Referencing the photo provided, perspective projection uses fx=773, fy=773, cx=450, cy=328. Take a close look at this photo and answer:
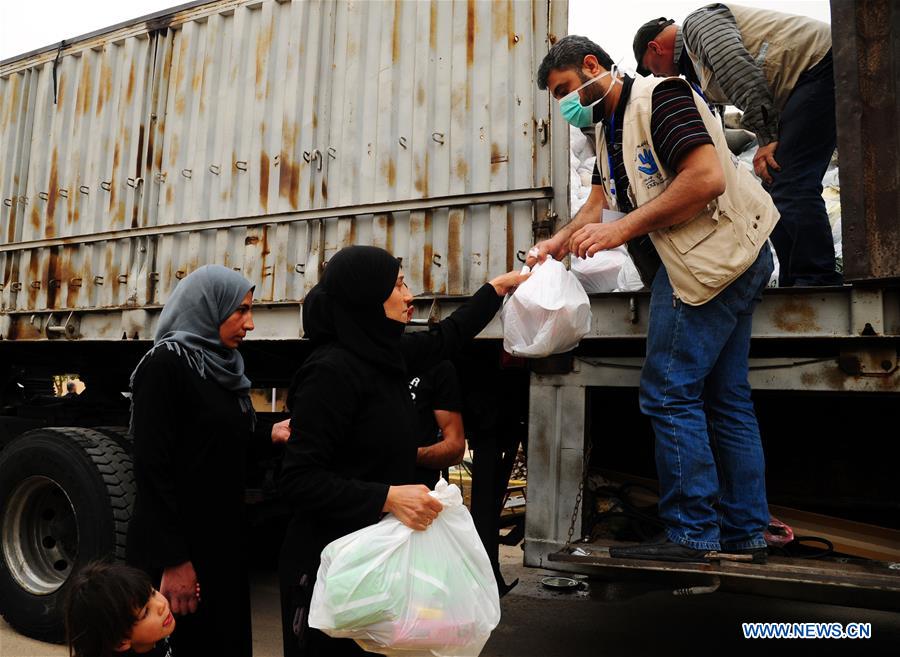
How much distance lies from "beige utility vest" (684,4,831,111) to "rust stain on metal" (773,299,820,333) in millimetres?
1049

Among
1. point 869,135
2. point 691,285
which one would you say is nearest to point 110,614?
point 691,285

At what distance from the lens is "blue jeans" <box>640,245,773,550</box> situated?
2.50 m

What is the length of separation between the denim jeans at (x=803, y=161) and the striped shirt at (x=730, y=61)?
11cm

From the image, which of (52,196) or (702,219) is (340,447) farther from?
(52,196)

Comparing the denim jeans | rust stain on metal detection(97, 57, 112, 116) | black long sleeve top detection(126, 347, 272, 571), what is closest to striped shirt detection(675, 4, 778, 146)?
the denim jeans

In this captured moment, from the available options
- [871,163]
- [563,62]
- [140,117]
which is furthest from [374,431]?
[140,117]

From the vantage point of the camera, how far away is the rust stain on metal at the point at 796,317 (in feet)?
8.62

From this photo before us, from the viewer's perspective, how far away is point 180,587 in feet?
7.57

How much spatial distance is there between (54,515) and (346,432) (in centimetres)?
281

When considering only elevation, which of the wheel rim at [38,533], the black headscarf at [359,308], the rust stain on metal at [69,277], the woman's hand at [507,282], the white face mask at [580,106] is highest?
the white face mask at [580,106]

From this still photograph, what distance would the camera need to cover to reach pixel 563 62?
270 cm

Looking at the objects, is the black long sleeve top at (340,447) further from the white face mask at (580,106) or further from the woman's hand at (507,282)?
the white face mask at (580,106)

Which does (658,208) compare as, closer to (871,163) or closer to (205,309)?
(871,163)

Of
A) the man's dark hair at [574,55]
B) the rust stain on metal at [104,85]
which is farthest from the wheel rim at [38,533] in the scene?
the man's dark hair at [574,55]
